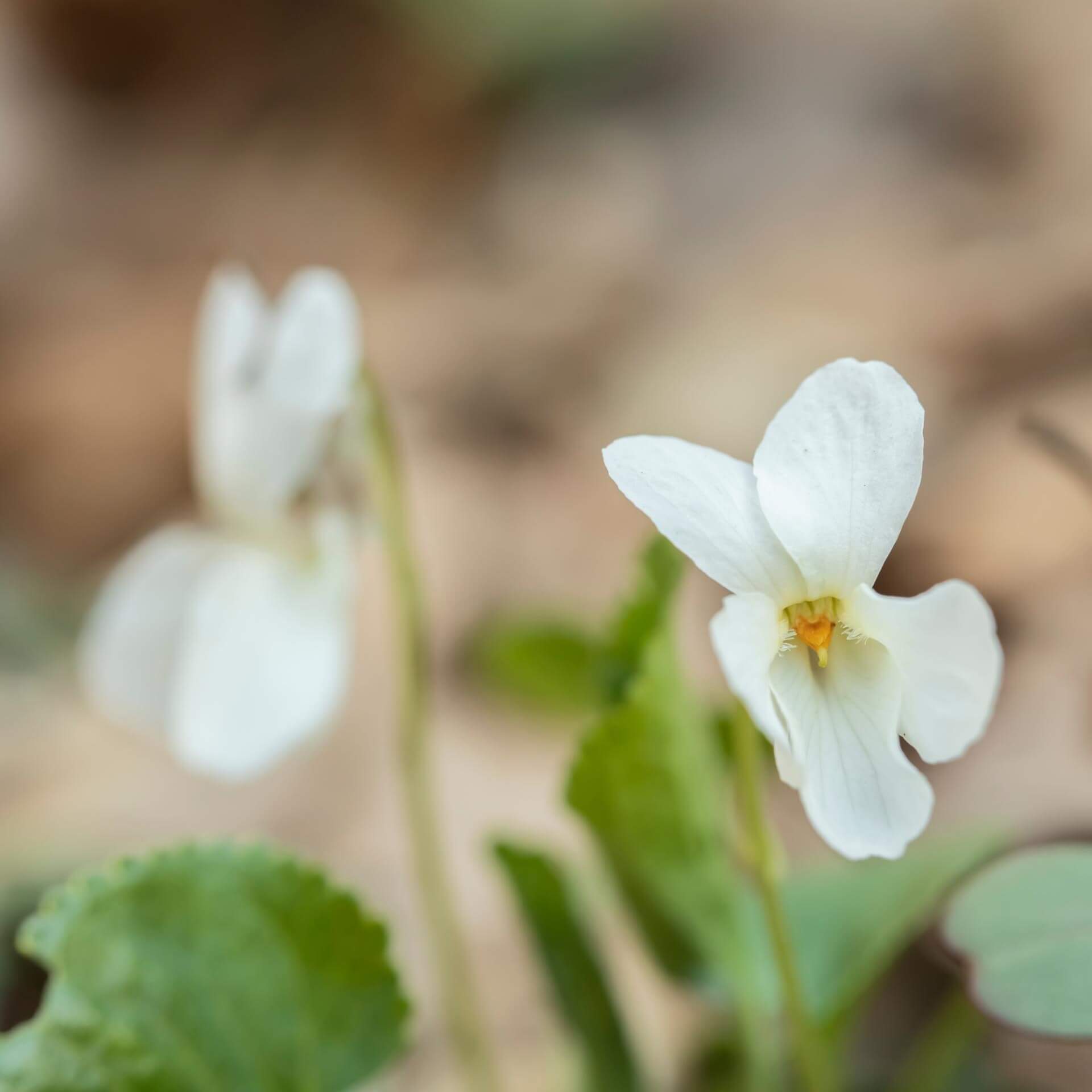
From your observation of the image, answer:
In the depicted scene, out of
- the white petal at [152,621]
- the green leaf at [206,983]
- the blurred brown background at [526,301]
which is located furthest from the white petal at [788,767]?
the blurred brown background at [526,301]

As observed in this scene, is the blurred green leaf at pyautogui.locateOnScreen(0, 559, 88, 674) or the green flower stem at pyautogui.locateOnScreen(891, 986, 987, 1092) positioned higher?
the blurred green leaf at pyautogui.locateOnScreen(0, 559, 88, 674)

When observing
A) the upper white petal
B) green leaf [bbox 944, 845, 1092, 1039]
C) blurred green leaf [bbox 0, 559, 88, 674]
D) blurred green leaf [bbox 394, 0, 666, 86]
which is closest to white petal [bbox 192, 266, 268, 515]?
the upper white petal

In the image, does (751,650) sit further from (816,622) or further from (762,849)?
(762,849)

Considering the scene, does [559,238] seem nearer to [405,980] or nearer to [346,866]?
[346,866]

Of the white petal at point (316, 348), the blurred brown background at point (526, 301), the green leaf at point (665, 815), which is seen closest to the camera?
the green leaf at point (665, 815)

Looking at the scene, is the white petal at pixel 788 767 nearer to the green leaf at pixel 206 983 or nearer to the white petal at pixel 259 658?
the green leaf at pixel 206 983

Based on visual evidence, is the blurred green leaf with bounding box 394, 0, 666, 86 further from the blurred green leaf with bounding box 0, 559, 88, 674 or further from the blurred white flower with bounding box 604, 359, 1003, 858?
the blurred white flower with bounding box 604, 359, 1003, 858

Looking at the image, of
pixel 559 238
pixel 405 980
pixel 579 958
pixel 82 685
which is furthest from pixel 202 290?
pixel 579 958
